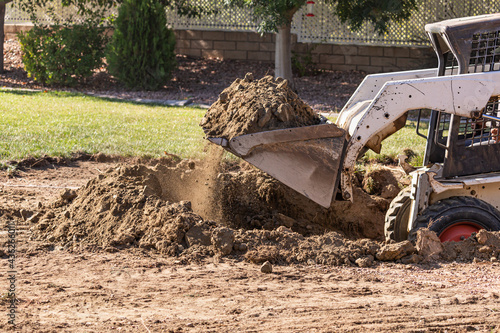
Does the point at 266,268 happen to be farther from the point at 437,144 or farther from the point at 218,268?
the point at 437,144

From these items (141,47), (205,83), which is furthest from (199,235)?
(205,83)

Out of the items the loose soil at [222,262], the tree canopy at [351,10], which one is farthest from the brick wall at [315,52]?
the loose soil at [222,262]

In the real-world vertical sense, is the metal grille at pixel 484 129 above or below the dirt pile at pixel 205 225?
above

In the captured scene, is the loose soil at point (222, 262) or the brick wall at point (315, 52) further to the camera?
the brick wall at point (315, 52)

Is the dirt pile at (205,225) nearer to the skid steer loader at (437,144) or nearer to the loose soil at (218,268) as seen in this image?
the loose soil at (218,268)

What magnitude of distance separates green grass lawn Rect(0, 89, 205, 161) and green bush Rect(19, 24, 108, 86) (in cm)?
257

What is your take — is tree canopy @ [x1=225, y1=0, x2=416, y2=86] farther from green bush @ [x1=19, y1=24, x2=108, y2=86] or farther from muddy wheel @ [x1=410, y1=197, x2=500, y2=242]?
muddy wheel @ [x1=410, y1=197, x2=500, y2=242]

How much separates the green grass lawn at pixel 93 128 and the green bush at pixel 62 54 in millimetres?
2570

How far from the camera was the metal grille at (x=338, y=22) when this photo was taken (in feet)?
50.3

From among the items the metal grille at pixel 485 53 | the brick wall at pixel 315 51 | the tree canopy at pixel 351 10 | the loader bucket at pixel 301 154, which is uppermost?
the tree canopy at pixel 351 10

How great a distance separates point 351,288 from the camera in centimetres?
410

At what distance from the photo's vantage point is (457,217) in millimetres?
4750

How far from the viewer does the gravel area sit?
13883 millimetres

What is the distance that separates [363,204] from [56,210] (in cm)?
319
